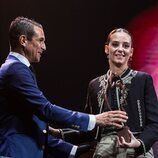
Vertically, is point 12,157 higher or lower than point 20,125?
lower

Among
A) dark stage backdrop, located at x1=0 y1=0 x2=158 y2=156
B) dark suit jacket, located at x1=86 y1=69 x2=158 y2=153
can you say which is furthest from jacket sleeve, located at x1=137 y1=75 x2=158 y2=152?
dark stage backdrop, located at x1=0 y1=0 x2=158 y2=156

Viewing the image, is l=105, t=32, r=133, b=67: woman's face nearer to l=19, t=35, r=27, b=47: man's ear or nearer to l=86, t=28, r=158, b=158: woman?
l=86, t=28, r=158, b=158: woman

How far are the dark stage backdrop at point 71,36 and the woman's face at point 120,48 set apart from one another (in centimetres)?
78

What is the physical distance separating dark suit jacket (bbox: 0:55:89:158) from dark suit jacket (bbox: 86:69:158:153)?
0.26 m

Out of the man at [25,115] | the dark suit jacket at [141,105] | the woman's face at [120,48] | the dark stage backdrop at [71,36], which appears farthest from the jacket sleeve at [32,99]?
the dark stage backdrop at [71,36]

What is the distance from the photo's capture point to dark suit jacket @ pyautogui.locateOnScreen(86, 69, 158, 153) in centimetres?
214

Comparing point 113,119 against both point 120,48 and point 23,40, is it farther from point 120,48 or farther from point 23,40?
point 23,40

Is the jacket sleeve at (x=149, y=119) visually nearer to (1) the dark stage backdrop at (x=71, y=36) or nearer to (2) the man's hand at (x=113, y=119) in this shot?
(2) the man's hand at (x=113, y=119)

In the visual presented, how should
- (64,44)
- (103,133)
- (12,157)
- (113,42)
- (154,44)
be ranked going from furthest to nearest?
(64,44) → (154,44) → (113,42) → (103,133) → (12,157)

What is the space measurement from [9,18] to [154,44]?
41.6 inches

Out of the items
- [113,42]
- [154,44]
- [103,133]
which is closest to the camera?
[103,133]

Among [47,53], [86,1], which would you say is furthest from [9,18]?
[86,1]

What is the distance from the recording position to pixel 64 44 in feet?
10.5

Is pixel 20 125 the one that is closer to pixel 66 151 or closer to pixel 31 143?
pixel 31 143
